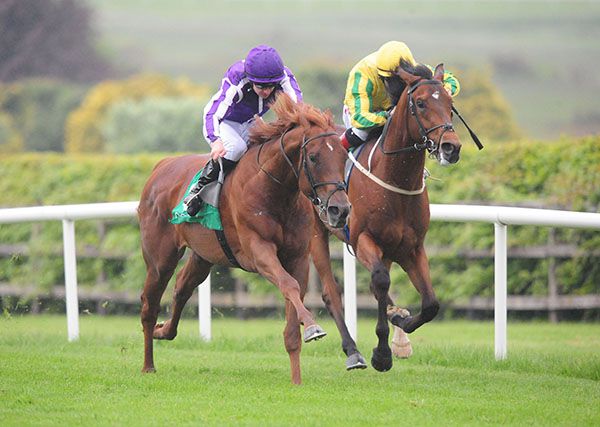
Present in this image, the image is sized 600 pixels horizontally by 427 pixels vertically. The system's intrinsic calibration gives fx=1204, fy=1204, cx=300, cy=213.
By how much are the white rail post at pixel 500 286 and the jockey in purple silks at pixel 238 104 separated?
1.61m

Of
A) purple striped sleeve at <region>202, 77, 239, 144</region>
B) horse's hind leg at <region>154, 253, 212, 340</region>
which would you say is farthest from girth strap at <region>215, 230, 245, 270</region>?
purple striped sleeve at <region>202, 77, 239, 144</region>

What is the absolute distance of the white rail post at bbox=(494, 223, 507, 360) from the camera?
7.53m

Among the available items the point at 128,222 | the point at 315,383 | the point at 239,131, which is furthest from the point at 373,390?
the point at 128,222

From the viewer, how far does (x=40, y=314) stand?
1203 cm

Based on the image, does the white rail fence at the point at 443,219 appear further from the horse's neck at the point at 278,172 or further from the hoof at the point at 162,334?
the horse's neck at the point at 278,172

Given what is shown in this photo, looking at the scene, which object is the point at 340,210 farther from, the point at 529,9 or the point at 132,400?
the point at 529,9

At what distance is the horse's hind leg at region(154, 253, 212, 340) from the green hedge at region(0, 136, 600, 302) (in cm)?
195

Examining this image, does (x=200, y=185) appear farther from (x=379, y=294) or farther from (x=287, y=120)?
(x=379, y=294)

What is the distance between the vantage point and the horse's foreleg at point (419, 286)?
281 inches

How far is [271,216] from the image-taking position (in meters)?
6.76

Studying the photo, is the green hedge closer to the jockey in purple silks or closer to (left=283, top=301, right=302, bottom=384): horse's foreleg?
the jockey in purple silks

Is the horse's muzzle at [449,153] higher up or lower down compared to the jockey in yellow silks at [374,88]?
lower down

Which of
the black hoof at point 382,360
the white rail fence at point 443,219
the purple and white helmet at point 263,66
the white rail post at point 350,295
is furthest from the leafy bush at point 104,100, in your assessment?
the black hoof at point 382,360

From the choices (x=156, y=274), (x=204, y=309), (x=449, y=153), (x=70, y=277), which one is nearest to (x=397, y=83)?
(x=449, y=153)
